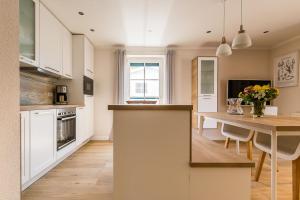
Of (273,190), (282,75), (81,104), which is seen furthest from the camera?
(282,75)

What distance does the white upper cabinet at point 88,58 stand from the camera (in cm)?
390

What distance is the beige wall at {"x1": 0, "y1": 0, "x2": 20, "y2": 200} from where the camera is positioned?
2.05 ft

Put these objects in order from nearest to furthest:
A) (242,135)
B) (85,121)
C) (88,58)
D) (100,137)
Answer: (242,135), (85,121), (88,58), (100,137)

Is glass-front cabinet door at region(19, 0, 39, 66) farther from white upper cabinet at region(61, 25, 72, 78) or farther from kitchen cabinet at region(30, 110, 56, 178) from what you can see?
white upper cabinet at region(61, 25, 72, 78)

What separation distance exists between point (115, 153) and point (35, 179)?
4.91ft

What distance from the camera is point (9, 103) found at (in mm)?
660

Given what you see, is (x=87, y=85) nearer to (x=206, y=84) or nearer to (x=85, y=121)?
(x=85, y=121)

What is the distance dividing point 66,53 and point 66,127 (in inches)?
57.4

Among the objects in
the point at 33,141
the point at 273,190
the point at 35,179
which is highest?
the point at 33,141

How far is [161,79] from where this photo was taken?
4809 millimetres

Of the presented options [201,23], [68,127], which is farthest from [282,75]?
[68,127]

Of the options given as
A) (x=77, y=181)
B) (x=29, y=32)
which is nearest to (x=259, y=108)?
(x=77, y=181)

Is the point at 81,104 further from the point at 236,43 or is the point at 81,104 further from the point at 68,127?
the point at 236,43

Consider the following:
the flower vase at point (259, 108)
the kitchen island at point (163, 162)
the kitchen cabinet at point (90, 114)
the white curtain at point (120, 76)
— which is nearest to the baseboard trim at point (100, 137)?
the kitchen cabinet at point (90, 114)
